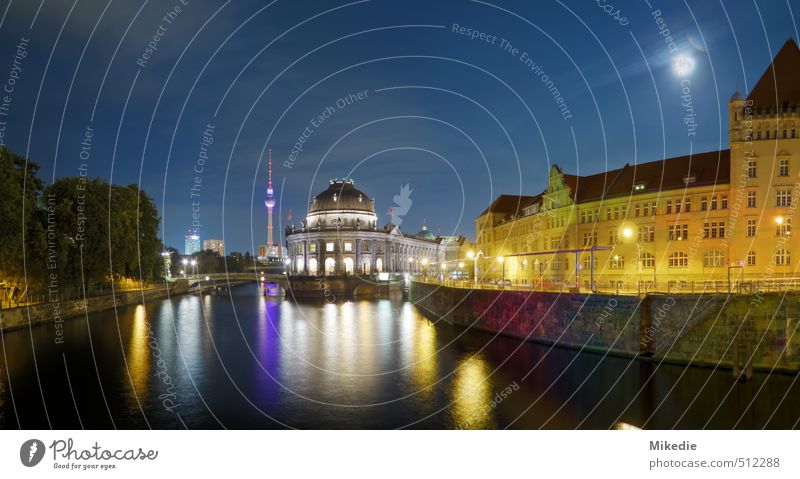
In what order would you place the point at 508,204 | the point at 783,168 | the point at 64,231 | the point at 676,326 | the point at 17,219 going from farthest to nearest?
the point at 508,204
the point at 64,231
the point at 17,219
the point at 783,168
the point at 676,326

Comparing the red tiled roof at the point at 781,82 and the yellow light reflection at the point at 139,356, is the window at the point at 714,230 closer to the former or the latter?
the red tiled roof at the point at 781,82

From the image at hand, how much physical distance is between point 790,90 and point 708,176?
10652 millimetres

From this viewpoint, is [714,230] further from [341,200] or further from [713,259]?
[341,200]

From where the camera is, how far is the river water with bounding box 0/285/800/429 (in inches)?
1177

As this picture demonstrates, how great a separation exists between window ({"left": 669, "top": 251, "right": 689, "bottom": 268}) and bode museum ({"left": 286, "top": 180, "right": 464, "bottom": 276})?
341 feet

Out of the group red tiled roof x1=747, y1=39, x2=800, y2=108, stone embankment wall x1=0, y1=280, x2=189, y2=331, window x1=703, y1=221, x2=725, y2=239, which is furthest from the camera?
stone embankment wall x1=0, y1=280, x2=189, y2=331

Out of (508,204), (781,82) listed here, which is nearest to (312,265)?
(508,204)

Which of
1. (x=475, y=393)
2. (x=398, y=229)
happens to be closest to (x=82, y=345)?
(x=475, y=393)

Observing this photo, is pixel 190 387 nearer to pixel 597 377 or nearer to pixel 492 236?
pixel 597 377

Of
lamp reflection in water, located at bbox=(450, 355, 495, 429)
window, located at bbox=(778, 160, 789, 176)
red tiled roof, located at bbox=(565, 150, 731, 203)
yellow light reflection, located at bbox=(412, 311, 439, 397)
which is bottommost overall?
lamp reflection in water, located at bbox=(450, 355, 495, 429)

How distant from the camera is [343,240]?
168 meters

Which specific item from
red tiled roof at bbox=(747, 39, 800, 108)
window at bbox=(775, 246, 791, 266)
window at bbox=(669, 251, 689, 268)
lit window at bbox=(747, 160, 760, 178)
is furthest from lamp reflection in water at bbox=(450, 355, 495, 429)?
red tiled roof at bbox=(747, 39, 800, 108)

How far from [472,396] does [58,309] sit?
185ft

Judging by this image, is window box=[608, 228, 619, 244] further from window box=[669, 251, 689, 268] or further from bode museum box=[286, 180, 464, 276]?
A: bode museum box=[286, 180, 464, 276]
